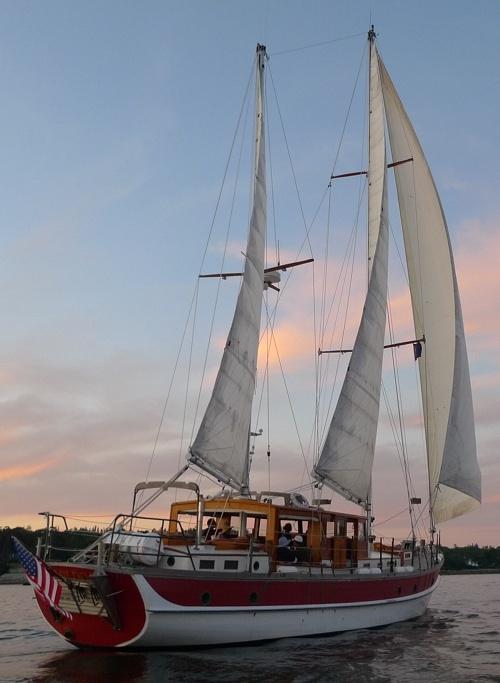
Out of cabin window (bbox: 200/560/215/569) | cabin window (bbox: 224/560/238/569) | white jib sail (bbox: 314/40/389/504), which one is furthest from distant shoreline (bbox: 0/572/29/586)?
cabin window (bbox: 200/560/215/569)

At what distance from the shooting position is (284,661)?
15273 millimetres

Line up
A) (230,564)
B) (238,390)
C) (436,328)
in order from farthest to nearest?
(436,328)
(238,390)
(230,564)

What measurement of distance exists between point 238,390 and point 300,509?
12.7 feet

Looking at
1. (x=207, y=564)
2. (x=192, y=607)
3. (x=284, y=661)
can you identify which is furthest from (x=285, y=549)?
(x=192, y=607)

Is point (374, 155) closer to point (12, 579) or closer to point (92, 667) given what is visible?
point (92, 667)

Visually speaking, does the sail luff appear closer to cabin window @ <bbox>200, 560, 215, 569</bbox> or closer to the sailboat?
the sailboat

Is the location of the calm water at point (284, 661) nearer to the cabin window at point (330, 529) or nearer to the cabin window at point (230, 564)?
the cabin window at point (230, 564)

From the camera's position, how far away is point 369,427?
2297 centimetres

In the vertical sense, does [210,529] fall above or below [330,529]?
below

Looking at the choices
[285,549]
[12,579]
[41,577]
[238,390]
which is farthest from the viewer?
[12,579]

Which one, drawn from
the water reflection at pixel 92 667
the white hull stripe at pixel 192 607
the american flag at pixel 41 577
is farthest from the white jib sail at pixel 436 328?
the american flag at pixel 41 577

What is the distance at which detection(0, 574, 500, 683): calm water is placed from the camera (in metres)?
13.8

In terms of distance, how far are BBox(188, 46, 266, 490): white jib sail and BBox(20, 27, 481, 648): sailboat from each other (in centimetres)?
5

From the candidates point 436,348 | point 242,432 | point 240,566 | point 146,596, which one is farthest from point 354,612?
point 436,348
